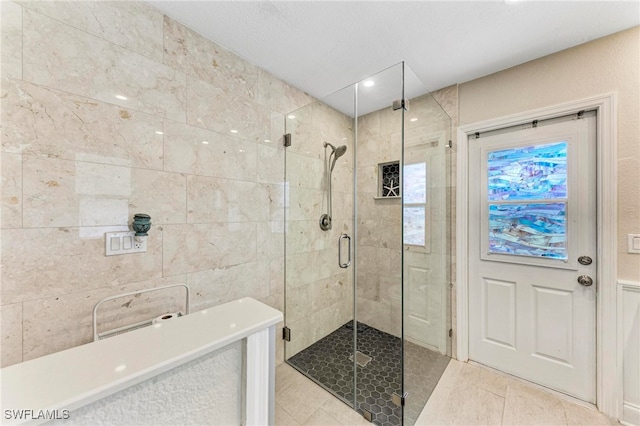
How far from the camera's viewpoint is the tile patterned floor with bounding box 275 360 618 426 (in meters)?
1.57

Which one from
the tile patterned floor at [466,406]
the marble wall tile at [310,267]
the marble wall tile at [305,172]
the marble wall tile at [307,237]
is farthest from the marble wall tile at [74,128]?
the tile patterned floor at [466,406]

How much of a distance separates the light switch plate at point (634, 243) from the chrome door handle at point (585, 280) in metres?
0.28

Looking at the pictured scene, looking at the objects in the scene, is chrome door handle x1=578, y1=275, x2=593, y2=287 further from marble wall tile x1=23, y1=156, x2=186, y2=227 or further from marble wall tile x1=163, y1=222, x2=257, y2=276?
marble wall tile x1=23, y1=156, x2=186, y2=227

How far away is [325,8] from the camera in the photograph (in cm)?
137

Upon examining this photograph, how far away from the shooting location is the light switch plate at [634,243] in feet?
4.91

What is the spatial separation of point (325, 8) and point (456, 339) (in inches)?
108

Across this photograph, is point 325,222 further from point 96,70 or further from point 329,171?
point 96,70

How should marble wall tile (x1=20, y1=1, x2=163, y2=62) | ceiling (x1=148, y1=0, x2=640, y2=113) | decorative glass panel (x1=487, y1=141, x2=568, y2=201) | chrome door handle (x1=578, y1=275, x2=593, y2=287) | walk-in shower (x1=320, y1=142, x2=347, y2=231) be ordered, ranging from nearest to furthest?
marble wall tile (x1=20, y1=1, x2=163, y2=62), ceiling (x1=148, y1=0, x2=640, y2=113), chrome door handle (x1=578, y1=275, x2=593, y2=287), decorative glass panel (x1=487, y1=141, x2=568, y2=201), walk-in shower (x1=320, y1=142, x2=347, y2=231)

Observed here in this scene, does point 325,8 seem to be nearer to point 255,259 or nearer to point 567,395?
point 255,259

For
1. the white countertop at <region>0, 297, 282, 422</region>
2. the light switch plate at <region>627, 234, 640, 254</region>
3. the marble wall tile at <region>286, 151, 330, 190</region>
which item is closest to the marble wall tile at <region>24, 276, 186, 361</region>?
the white countertop at <region>0, 297, 282, 422</region>

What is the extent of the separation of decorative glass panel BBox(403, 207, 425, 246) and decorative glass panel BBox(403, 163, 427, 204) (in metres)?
0.07

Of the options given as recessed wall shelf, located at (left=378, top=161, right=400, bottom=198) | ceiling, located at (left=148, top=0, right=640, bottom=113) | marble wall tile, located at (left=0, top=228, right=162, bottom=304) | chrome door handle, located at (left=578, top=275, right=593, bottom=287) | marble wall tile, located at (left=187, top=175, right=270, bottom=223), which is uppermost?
ceiling, located at (left=148, top=0, right=640, bottom=113)

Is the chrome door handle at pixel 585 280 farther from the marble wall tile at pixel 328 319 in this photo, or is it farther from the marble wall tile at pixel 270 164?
the marble wall tile at pixel 270 164

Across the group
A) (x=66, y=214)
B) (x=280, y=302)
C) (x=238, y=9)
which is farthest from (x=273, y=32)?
(x=280, y=302)
